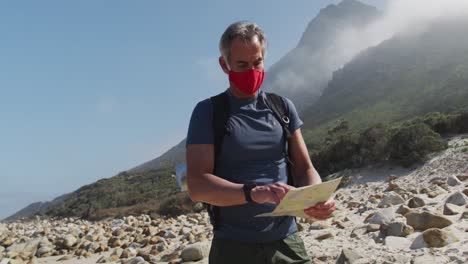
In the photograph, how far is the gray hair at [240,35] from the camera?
2.20 m

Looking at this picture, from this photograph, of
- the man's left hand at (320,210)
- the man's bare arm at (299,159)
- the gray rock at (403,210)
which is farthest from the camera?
the gray rock at (403,210)

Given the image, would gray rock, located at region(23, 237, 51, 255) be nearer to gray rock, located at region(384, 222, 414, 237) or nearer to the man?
gray rock, located at region(384, 222, 414, 237)

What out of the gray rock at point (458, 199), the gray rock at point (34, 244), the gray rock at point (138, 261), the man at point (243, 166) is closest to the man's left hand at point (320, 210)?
the man at point (243, 166)

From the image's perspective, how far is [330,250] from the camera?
512 centimetres

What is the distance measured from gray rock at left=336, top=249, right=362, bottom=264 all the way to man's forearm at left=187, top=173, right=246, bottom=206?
277cm

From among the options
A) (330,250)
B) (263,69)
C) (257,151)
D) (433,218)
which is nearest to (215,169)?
(257,151)

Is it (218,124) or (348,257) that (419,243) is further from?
(218,124)

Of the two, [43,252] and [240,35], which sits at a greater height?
[240,35]

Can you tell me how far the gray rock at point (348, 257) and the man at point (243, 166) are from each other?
2.20 metres

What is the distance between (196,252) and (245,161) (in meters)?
4.43

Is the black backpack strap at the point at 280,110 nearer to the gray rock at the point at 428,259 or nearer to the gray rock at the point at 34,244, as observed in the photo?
the gray rock at the point at 428,259

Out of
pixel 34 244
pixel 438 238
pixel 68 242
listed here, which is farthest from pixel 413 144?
pixel 34 244

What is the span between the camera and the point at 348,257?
434 centimetres

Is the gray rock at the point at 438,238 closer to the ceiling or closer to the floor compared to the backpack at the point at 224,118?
closer to the floor
